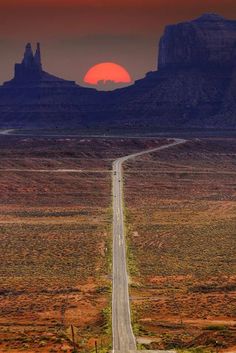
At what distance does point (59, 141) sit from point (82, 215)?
96.6 meters

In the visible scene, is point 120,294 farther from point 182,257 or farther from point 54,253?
point 54,253

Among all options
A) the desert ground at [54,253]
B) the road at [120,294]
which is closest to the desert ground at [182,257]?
the road at [120,294]

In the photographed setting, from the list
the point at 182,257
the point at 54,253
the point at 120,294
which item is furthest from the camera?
the point at 54,253

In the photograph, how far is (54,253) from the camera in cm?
7644

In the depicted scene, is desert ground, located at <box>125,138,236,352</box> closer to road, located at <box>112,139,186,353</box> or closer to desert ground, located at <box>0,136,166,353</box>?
road, located at <box>112,139,186,353</box>

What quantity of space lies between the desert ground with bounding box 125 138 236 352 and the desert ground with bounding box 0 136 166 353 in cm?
341

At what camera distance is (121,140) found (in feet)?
651

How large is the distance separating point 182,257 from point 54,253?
13794mm

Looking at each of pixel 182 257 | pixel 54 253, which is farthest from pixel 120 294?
pixel 54 253

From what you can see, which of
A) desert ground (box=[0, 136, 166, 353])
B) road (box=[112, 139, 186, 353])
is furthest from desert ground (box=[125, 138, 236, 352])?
desert ground (box=[0, 136, 166, 353])

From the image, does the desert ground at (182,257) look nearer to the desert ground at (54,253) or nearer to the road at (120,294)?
the road at (120,294)

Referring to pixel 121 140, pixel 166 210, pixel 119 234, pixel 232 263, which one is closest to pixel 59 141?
pixel 121 140

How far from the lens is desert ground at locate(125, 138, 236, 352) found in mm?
50281

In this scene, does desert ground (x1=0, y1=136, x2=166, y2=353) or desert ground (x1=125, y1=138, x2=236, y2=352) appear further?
desert ground (x1=0, y1=136, x2=166, y2=353)
